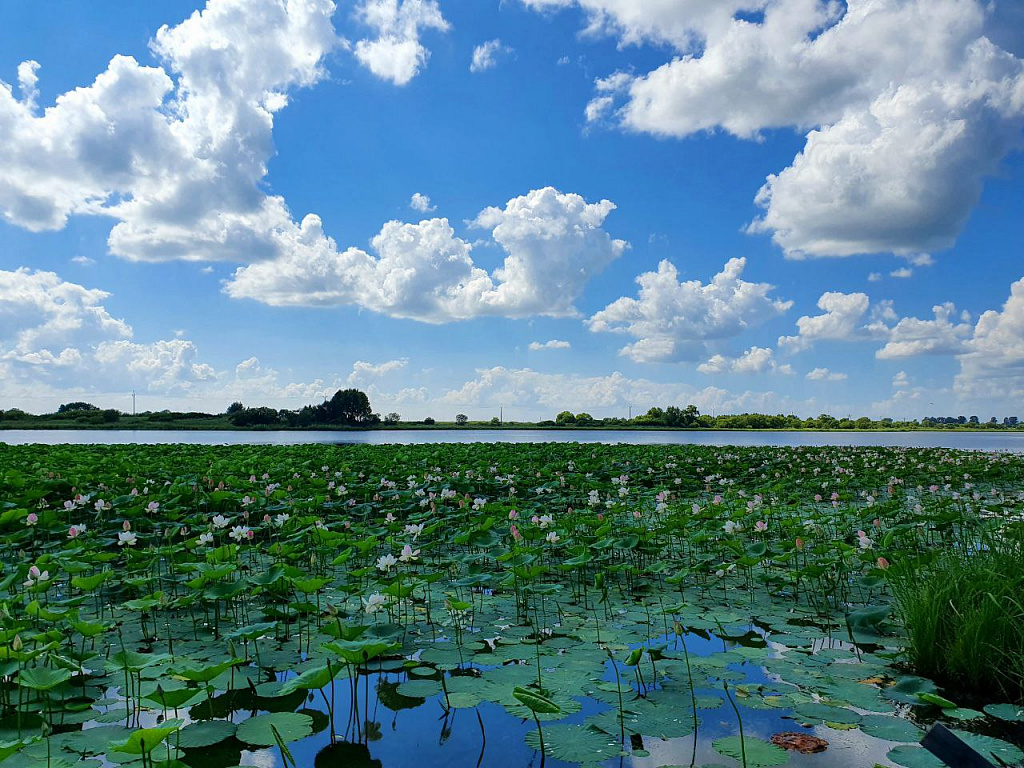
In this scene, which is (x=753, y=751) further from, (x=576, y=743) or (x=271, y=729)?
(x=271, y=729)

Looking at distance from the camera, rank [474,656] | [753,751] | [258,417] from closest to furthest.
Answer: [753,751], [474,656], [258,417]

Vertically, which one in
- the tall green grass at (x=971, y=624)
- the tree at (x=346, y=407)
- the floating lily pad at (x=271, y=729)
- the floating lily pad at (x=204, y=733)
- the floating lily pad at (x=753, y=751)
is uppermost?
the tree at (x=346, y=407)

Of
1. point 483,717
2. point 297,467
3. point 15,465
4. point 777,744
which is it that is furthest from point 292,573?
point 15,465

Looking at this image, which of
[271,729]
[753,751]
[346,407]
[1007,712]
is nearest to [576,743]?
[753,751]

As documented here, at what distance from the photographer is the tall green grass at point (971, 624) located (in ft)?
11.8

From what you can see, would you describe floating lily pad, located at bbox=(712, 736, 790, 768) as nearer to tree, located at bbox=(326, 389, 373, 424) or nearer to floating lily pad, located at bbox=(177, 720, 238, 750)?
floating lily pad, located at bbox=(177, 720, 238, 750)

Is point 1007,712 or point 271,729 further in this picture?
point 1007,712

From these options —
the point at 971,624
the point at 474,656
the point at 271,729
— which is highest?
the point at 971,624

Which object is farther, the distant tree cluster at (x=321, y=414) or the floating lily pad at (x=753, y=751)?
the distant tree cluster at (x=321, y=414)

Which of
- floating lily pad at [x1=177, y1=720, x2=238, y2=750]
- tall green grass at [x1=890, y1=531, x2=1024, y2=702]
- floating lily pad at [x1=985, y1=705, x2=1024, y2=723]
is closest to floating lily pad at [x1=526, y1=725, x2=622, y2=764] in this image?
floating lily pad at [x1=177, y1=720, x2=238, y2=750]

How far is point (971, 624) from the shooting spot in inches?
143

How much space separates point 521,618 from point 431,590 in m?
1.12

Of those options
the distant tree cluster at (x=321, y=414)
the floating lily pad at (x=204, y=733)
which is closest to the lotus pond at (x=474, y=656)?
the floating lily pad at (x=204, y=733)

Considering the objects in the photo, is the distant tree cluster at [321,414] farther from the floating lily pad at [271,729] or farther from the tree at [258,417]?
the floating lily pad at [271,729]
